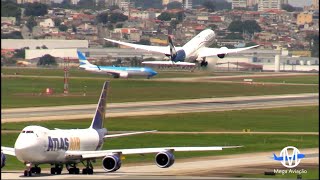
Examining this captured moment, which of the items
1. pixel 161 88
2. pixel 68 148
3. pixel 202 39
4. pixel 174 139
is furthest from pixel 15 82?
pixel 68 148

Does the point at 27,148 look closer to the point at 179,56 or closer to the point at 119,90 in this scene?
the point at 179,56

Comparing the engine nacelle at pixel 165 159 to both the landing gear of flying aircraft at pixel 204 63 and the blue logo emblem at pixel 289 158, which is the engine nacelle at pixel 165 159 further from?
the landing gear of flying aircraft at pixel 204 63

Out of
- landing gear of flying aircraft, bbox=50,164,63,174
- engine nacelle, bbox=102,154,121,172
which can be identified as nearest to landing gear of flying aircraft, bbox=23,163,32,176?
landing gear of flying aircraft, bbox=50,164,63,174

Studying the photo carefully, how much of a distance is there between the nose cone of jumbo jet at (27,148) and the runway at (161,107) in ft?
168

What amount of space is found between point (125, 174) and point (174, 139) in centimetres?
3147

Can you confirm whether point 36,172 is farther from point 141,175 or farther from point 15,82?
point 15,82

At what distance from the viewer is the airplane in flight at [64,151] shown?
72.1m

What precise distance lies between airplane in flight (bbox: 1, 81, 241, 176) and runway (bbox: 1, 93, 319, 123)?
4725 centimetres

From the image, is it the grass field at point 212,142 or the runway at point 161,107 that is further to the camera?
the runway at point 161,107

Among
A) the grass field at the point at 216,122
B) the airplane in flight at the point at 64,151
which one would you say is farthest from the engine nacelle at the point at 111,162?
the grass field at the point at 216,122

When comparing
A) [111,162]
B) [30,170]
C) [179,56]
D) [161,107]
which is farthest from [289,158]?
[179,56]

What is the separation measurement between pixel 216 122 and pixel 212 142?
78.3 ft

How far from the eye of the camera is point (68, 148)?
2960 inches

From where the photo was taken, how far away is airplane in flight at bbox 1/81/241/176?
72.1m
